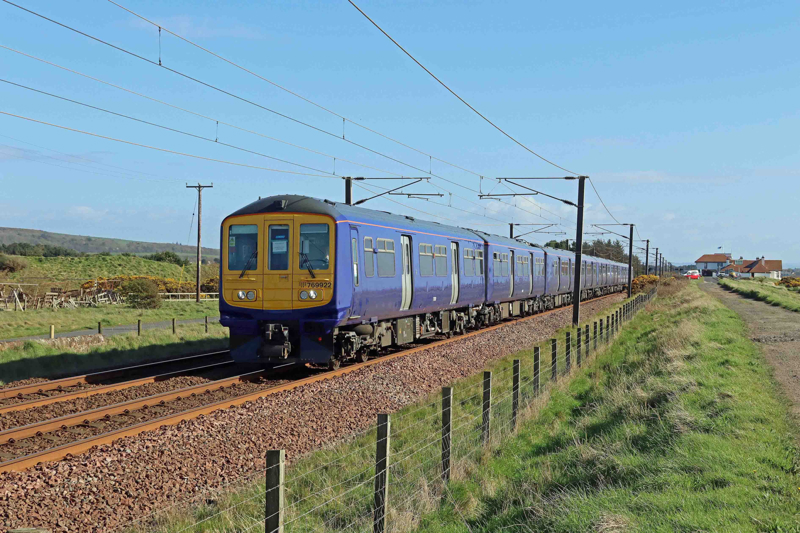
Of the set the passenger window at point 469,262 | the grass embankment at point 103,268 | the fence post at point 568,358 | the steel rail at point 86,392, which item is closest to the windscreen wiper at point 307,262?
the steel rail at point 86,392

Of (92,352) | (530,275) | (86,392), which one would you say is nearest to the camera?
(86,392)

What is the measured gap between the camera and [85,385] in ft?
43.4

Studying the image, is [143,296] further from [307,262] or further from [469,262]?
[307,262]

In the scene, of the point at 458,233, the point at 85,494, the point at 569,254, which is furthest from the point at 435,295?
the point at 569,254

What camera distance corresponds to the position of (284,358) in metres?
14.4

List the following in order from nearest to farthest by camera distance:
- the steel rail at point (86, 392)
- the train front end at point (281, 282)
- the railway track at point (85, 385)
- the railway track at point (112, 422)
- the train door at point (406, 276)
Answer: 1. the railway track at point (112, 422)
2. the steel rail at point (86, 392)
3. the railway track at point (85, 385)
4. the train front end at point (281, 282)
5. the train door at point (406, 276)

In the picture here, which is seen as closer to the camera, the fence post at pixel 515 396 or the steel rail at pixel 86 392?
the fence post at pixel 515 396

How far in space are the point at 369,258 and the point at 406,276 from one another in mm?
2250

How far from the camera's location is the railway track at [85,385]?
11685 millimetres

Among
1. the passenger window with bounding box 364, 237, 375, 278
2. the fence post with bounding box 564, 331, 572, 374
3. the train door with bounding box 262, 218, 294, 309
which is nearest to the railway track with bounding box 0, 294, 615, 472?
the train door with bounding box 262, 218, 294, 309

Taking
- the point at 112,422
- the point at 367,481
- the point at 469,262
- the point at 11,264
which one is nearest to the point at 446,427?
the point at 367,481

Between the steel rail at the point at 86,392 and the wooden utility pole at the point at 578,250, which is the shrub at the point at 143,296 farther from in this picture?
the steel rail at the point at 86,392

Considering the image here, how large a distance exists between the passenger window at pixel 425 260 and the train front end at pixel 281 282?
472cm

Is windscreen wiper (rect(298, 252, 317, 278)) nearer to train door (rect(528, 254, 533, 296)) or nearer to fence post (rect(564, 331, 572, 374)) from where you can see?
fence post (rect(564, 331, 572, 374))
